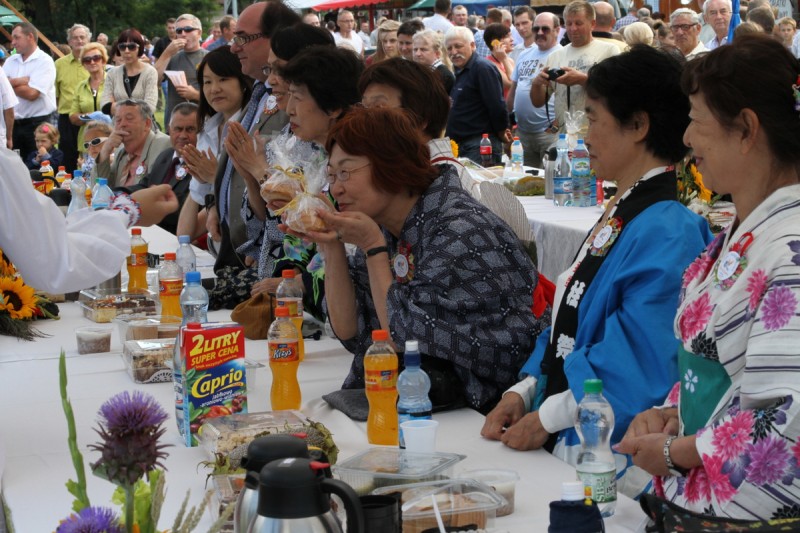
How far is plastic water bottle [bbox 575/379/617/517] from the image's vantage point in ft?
5.65

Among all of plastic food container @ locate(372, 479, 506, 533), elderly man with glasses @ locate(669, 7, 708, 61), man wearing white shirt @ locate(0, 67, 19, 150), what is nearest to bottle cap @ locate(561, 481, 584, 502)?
plastic food container @ locate(372, 479, 506, 533)

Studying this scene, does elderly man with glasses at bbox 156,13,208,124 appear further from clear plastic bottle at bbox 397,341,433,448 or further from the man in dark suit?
clear plastic bottle at bbox 397,341,433,448

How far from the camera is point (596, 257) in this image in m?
2.37

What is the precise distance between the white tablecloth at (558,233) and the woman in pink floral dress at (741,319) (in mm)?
2612

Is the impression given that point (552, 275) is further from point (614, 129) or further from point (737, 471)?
point (737, 471)

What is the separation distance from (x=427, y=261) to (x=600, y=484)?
930 mm

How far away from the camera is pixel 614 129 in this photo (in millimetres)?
2439

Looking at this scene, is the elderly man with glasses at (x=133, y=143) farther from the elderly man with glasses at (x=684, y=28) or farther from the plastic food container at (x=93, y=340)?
the elderly man with glasses at (x=684, y=28)

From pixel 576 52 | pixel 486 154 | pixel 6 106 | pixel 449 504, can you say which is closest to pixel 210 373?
pixel 449 504

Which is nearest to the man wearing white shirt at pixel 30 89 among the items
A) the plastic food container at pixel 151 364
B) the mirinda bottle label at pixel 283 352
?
the plastic food container at pixel 151 364

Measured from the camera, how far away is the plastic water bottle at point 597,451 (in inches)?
67.7

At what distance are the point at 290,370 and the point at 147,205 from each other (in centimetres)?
115

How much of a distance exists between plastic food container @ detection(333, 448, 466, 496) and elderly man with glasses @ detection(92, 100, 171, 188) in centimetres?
436

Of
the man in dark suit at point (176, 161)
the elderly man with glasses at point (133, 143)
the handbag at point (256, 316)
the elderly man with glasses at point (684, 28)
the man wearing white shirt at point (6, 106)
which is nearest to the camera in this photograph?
the handbag at point (256, 316)
